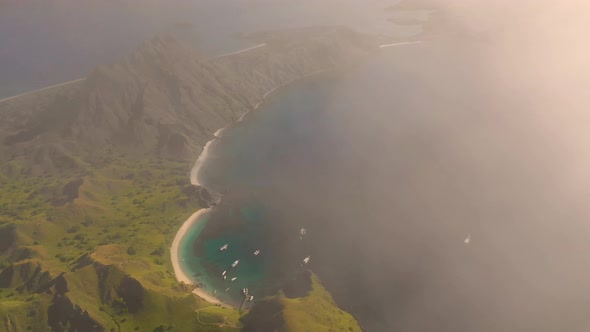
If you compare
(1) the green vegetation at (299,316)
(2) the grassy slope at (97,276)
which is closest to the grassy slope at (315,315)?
(1) the green vegetation at (299,316)

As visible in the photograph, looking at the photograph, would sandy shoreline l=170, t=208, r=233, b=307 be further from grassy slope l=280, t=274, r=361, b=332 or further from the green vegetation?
grassy slope l=280, t=274, r=361, b=332

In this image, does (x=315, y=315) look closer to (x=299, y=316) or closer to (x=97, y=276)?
(x=299, y=316)

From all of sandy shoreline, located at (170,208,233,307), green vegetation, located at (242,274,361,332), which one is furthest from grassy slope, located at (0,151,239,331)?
green vegetation, located at (242,274,361,332)

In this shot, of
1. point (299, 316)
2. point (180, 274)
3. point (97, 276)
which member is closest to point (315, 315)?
point (299, 316)

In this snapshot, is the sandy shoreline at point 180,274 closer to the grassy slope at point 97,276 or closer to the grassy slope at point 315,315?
the grassy slope at point 97,276

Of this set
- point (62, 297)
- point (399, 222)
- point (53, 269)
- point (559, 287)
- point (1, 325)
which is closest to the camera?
point (1, 325)

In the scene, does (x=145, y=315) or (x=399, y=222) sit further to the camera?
(x=399, y=222)

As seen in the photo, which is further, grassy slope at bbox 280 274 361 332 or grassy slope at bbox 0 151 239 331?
grassy slope at bbox 0 151 239 331

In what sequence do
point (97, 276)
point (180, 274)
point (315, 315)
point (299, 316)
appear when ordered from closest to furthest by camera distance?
point (299, 316) → point (315, 315) → point (97, 276) → point (180, 274)

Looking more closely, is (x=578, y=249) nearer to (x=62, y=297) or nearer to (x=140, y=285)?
(x=140, y=285)

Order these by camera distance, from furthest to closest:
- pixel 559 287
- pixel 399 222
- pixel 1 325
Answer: pixel 399 222, pixel 559 287, pixel 1 325

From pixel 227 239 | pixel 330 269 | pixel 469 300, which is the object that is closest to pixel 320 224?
pixel 330 269
